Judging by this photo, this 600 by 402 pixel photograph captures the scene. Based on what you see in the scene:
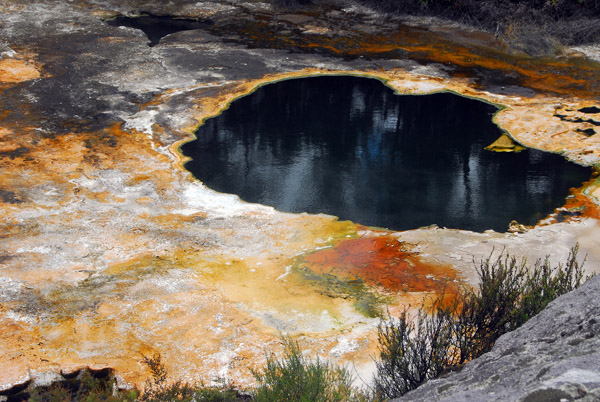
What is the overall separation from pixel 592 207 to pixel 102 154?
9.15 m

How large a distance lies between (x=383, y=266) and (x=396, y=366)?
10.6ft

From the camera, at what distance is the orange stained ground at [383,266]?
8.73 meters

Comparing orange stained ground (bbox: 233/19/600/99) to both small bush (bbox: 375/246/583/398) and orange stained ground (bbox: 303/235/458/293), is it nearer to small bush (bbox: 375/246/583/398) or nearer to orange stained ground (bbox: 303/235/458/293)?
orange stained ground (bbox: 303/235/458/293)

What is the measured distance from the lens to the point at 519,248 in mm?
9641

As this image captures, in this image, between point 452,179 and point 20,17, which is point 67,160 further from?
point 20,17

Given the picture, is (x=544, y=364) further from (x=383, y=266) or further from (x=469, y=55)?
(x=469, y=55)

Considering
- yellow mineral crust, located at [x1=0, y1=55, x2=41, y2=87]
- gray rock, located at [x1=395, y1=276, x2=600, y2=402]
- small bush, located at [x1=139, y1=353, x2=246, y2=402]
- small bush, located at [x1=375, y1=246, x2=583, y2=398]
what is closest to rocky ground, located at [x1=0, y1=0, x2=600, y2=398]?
yellow mineral crust, located at [x1=0, y1=55, x2=41, y2=87]

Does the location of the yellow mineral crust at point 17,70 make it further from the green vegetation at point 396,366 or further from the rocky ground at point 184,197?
the green vegetation at point 396,366

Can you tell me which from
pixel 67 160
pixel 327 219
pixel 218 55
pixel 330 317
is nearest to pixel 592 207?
pixel 327 219

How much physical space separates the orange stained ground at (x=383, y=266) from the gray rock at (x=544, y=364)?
12.0 ft

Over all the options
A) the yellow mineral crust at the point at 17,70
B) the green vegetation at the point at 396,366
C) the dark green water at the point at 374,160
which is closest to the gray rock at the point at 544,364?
the green vegetation at the point at 396,366

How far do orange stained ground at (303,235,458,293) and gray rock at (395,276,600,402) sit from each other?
367cm

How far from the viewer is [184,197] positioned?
38.2ft

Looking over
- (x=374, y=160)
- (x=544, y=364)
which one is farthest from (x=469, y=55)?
(x=544, y=364)
